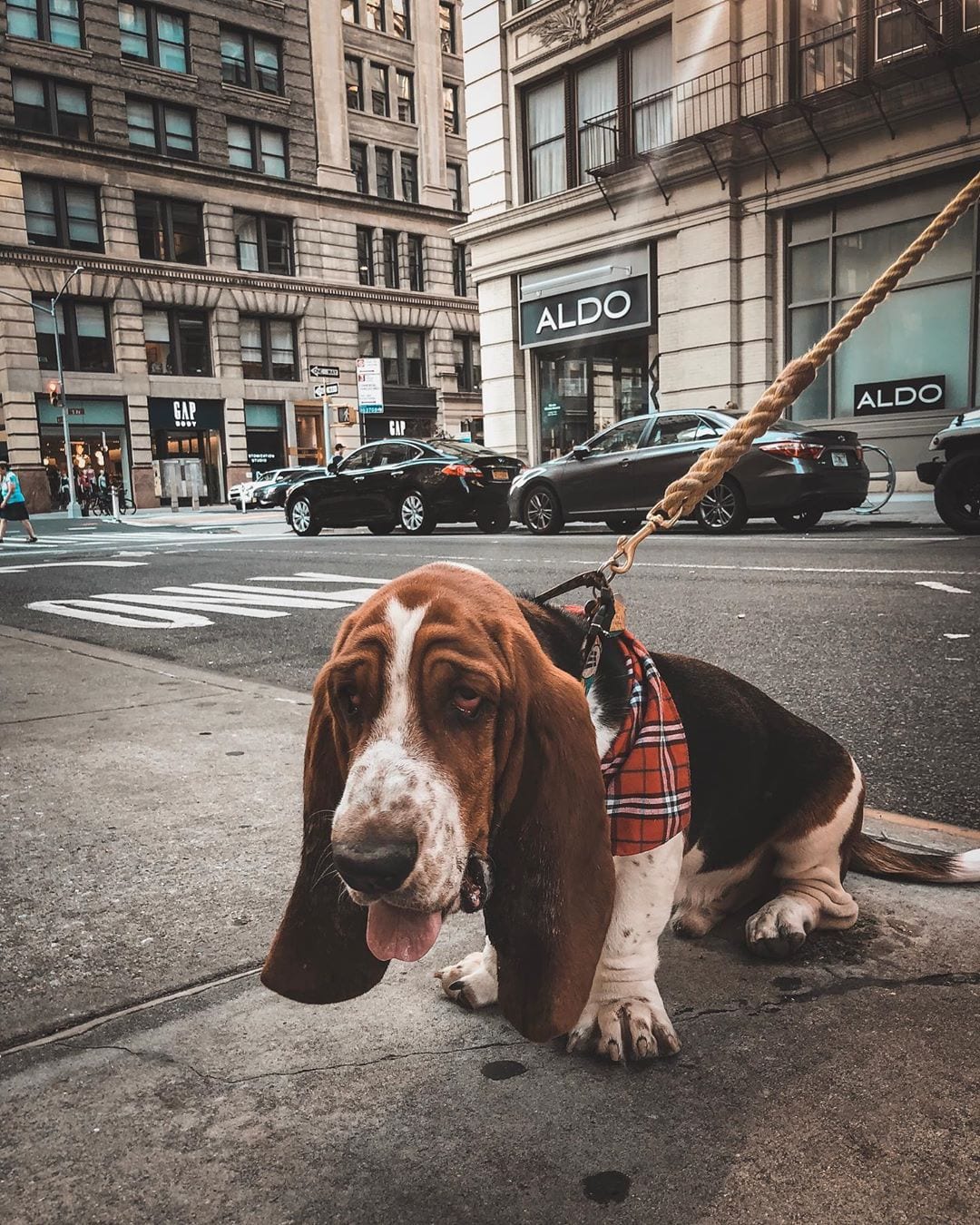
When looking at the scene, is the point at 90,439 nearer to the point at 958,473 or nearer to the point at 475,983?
the point at 958,473

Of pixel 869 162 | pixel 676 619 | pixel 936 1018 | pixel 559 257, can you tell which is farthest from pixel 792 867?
pixel 559 257

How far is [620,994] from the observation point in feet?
6.24

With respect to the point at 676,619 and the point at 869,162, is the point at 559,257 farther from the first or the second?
the point at 676,619

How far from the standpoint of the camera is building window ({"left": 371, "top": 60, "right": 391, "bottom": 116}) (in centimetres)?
4662

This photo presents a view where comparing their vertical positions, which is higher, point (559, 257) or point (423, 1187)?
point (559, 257)

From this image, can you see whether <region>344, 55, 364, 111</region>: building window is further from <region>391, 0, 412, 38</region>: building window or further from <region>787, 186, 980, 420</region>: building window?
<region>787, 186, 980, 420</region>: building window

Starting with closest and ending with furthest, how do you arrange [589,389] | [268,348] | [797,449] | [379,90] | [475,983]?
[475,983], [797,449], [589,389], [268,348], [379,90]

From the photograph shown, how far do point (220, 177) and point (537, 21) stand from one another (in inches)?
907

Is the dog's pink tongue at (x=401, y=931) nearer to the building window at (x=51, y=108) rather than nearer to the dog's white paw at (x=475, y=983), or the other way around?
the dog's white paw at (x=475, y=983)

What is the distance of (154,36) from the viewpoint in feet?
132

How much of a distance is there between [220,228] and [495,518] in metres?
30.6

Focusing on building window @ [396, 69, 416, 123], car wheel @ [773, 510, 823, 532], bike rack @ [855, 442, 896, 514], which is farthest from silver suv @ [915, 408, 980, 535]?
building window @ [396, 69, 416, 123]

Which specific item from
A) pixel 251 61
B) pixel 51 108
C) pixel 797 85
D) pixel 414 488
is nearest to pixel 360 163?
pixel 251 61

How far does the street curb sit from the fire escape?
1609 cm
